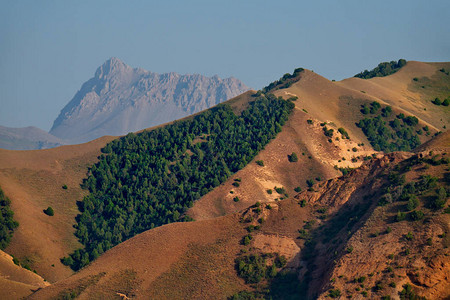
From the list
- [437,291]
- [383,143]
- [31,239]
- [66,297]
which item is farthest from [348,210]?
[383,143]

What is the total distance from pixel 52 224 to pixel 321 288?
7224 centimetres

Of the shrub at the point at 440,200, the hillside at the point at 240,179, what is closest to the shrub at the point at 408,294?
the shrub at the point at 440,200

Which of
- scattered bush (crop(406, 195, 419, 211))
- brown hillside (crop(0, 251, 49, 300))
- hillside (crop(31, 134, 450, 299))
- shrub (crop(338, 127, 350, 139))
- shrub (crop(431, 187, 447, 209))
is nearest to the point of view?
hillside (crop(31, 134, 450, 299))

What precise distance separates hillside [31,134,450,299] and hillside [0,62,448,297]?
281 millimetres

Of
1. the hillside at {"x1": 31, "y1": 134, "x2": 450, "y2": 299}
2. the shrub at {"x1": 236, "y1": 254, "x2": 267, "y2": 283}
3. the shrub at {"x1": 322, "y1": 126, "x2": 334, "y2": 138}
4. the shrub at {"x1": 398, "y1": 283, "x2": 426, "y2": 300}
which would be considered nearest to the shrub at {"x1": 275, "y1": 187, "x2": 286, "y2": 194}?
the shrub at {"x1": 322, "y1": 126, "x2": 334, "y2": 138}

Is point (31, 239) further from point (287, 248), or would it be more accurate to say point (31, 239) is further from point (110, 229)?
point (287, 248)

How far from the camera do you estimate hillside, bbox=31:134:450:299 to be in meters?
58.9

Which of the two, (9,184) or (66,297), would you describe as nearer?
(66,297)

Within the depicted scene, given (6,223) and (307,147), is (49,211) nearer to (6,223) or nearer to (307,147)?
(6,223)

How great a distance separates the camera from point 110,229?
401ft

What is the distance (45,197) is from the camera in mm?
125812

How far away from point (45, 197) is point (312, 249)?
75.4 m

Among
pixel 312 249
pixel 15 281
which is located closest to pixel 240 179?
pixel 312 249

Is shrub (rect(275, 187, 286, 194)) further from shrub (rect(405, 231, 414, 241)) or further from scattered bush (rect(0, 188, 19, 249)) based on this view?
shrub (rect(405, 231, 414, 241))
